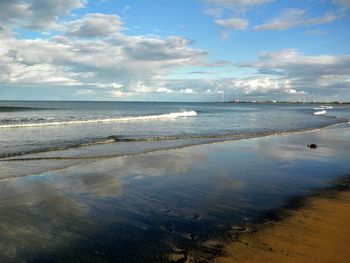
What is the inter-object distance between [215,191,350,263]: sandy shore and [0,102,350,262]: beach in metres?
0.03

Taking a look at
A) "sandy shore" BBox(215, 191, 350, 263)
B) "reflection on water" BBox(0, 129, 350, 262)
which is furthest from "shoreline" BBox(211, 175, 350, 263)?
"reflection on water" BBox(0, 129, 350, 262)

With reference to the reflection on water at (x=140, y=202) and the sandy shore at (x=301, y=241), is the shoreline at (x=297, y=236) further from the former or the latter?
the reflection on water at (x=140, y=202)

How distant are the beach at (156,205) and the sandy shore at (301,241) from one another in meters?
0.03

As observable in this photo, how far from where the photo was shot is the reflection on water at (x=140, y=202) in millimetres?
5223

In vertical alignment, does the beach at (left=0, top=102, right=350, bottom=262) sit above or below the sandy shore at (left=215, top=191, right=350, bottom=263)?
above

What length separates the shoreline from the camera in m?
4.91

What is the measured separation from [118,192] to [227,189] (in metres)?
2.50

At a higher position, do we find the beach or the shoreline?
the beach

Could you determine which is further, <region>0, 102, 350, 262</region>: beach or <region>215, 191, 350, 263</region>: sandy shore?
<region>0, 102, 350, 262</region>: beach

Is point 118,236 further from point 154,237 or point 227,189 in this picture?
point 227,189

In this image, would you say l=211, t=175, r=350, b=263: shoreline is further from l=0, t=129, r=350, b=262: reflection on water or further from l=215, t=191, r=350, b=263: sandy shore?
l=0, t=129, r=350, b=262: reflection on water

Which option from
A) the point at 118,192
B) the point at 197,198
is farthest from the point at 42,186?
the point at 197,198

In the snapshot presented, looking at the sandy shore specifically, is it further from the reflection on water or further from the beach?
the reflection on water

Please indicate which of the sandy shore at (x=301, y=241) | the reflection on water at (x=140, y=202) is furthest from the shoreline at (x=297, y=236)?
the reflection on water at (x=140, y=202)
